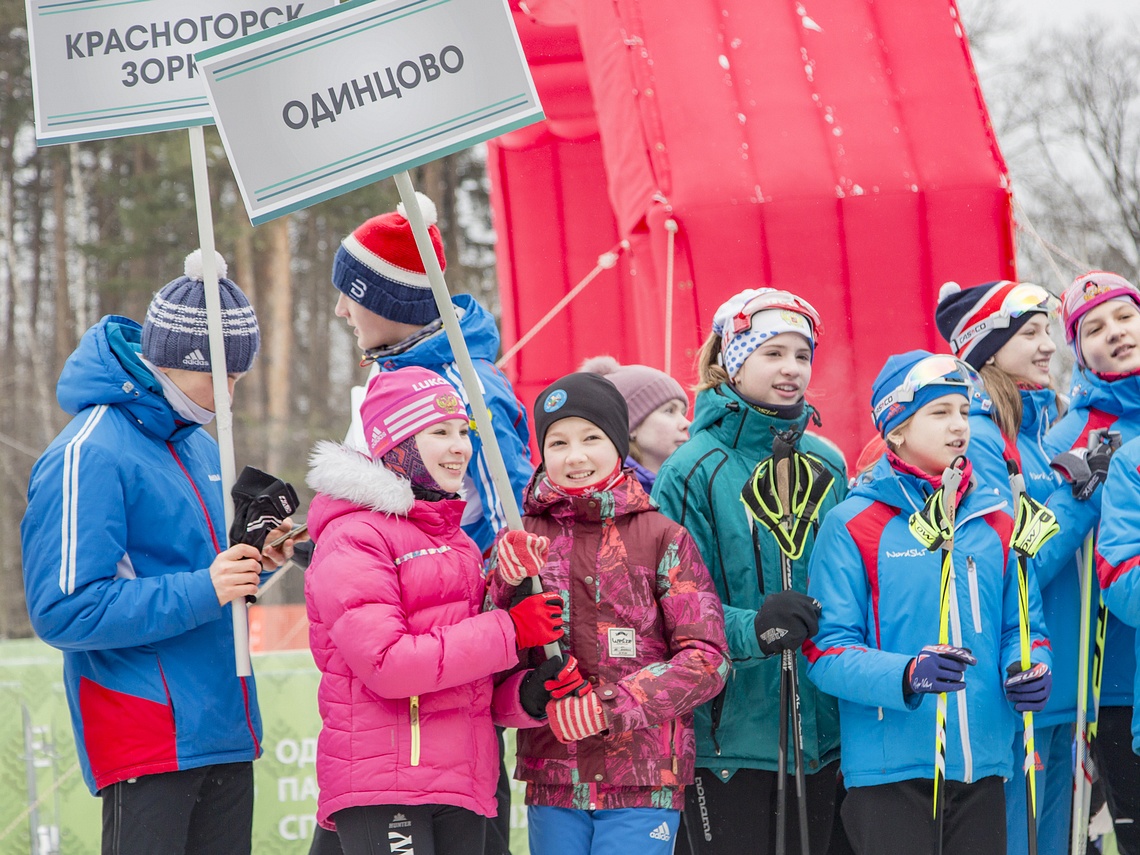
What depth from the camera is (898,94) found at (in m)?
5.36

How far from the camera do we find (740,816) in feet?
10.5

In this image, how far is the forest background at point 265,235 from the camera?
57.7 feet

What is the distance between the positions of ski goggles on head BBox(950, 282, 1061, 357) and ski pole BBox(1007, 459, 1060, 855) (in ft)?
2.52

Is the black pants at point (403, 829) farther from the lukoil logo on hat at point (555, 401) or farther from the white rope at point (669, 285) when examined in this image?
the white rope at point (669, 285)

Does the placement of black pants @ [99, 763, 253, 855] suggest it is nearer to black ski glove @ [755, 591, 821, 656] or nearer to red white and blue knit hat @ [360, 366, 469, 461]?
red white and blue knit hat @ [360, 366, 469, 461]

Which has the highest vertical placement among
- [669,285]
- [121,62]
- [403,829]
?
[121,62]

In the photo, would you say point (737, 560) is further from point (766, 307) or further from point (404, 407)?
point (404, 407)

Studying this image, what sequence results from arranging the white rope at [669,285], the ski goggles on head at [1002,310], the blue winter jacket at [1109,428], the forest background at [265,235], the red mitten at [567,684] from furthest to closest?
the forest background at [265,235] → the white rope at [669,285] → the ski goggles on head at [1002,310] → the blue winter jacket at [1109,428] → the red mitten at [567,684]

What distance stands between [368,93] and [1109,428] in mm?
2409

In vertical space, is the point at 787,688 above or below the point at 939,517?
below

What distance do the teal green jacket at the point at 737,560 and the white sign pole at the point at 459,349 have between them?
0.61m

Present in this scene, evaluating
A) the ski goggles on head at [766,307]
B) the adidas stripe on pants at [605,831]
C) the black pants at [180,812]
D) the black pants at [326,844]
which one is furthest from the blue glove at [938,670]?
the black pants at [180,812]

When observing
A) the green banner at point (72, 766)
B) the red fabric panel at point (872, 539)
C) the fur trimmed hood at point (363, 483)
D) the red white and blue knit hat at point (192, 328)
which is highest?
the red white and blue knit hat at point (192, 328)

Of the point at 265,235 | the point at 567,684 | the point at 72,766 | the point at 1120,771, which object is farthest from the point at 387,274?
the point at 265,235
